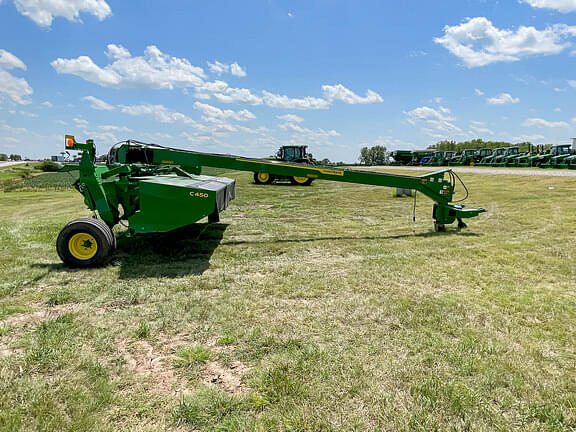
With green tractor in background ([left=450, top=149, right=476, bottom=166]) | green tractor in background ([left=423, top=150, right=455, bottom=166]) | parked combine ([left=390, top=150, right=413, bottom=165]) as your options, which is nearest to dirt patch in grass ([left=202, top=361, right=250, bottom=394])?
green tractor in background ([left=450, top=149, right=476, bottom=166])

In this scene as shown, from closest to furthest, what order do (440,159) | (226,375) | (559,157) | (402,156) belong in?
(226,375), (559,157), (440,159), (402,156)

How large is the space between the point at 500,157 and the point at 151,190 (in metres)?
40.4

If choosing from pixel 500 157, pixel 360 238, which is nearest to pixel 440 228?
pixel 360 238

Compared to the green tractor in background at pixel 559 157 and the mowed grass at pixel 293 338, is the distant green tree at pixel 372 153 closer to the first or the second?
the green tractor in background at pixel 559 157

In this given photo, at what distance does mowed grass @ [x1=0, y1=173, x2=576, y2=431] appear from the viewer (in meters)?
2.29

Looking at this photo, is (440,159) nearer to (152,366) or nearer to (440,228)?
(440,228)

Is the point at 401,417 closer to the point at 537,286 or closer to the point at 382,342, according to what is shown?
the point at 382,342

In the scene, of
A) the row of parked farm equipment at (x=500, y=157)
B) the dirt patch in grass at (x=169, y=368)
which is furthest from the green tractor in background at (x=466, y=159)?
the dirt patch in grass at (x=169, y=368)

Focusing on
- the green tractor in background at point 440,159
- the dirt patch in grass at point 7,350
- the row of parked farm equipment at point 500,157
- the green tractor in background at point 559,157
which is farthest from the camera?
the green tractor in background at point 440,159

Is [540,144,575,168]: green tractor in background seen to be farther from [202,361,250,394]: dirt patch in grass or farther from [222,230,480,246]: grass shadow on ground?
[202,361,250,394]: dirt patch in grass

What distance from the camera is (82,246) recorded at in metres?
5.19

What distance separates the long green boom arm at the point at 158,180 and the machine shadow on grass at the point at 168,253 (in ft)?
1.80

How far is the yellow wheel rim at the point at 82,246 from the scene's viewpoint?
16.9 feet

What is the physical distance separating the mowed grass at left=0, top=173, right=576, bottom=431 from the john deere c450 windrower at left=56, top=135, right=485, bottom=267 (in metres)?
0.53
